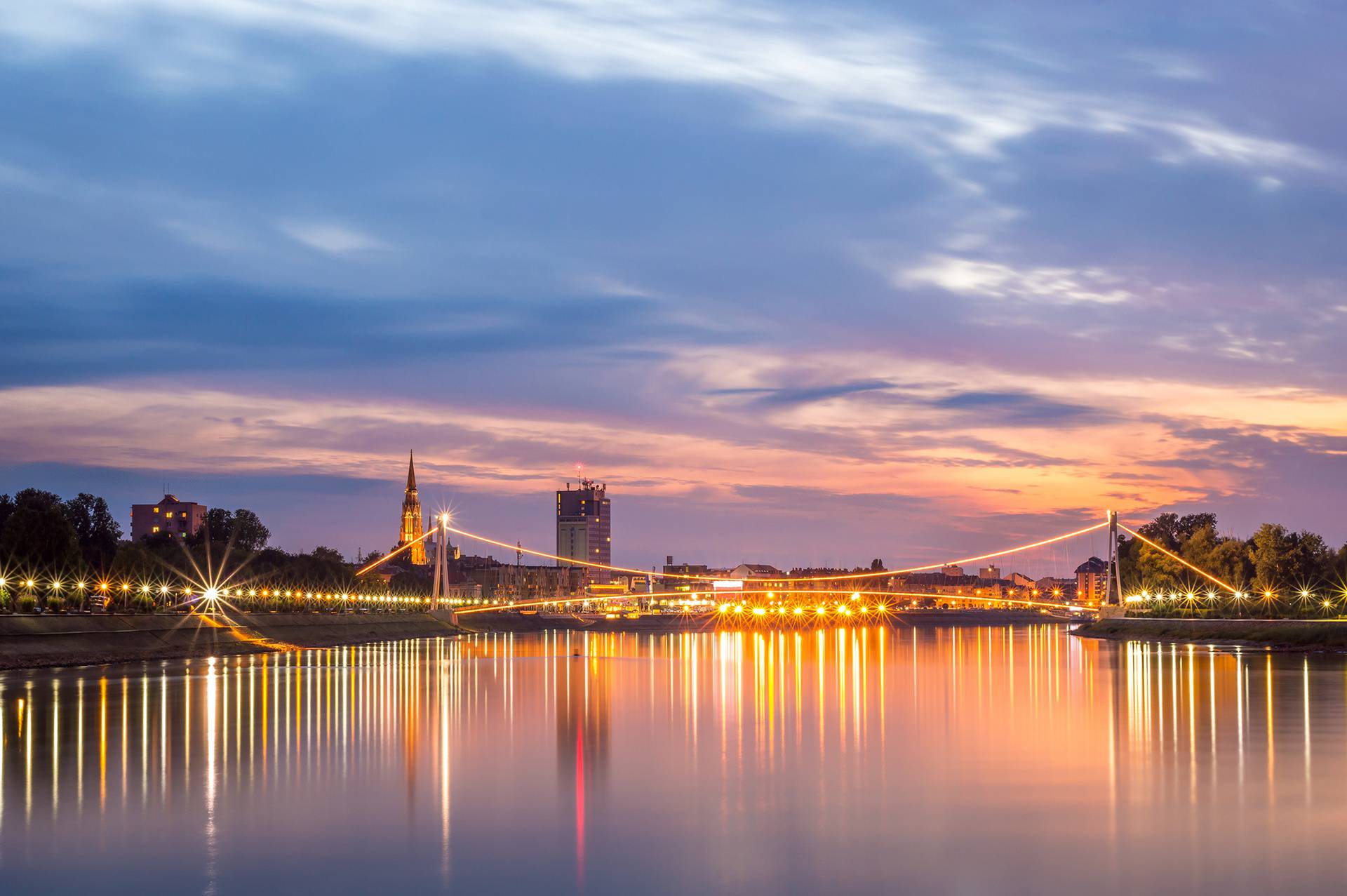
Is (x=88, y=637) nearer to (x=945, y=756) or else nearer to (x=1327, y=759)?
(x=945, y=756)

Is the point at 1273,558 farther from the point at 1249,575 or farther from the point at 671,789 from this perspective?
the point at 671,789

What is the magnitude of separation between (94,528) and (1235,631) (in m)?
56.9

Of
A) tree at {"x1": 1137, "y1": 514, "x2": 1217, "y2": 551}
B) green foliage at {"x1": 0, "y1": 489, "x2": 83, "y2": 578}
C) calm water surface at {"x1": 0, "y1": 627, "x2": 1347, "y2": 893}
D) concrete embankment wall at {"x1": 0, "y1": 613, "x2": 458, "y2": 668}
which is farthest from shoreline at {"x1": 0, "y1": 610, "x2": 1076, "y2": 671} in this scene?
tree at {"x1": 1137, "y1": 514, "x2": 1217, "y2": 551}

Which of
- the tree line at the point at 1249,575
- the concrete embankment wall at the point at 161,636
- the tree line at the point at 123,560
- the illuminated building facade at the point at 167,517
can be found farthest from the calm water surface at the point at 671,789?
the illuminated building facade at the point at 167,517

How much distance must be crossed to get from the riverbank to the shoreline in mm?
40308

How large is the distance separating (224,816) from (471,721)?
1092 centimetres

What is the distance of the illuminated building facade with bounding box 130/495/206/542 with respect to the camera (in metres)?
170

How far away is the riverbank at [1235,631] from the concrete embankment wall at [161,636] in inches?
1595

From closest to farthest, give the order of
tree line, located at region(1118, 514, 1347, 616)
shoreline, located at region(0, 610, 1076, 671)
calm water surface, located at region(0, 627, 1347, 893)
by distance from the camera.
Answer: calm water surface, located at region(0, 627, 1347, 893), shoreline, located at region(0, 610, 1076, 671), tree line, located at region(1118, 514, 1347, 616)

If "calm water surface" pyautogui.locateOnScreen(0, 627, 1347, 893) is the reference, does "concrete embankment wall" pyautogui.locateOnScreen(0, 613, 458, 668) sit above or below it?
below

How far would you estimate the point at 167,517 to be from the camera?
170250mm

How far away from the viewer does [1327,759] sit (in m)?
17.6

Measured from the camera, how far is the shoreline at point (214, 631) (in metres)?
42.3

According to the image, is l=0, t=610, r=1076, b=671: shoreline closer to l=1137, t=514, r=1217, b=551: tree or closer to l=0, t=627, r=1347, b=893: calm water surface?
l=0, t=627, r=1347, b=893: calm water surface
